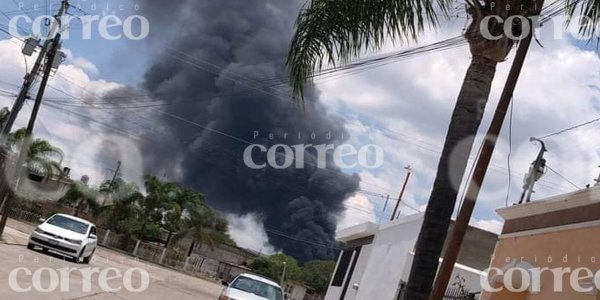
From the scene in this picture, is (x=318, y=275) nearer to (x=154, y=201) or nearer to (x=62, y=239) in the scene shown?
(x=154, y=201)

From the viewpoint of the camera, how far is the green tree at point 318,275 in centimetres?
7225

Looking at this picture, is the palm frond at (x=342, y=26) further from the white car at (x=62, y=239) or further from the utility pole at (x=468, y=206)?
the white car at (x=62, y=239)

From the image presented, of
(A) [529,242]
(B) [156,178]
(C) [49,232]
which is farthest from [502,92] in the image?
(B) [156,178]

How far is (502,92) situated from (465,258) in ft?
46.0

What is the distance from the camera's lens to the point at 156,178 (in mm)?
62719

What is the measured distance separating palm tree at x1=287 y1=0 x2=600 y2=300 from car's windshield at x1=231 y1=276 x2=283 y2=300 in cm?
684

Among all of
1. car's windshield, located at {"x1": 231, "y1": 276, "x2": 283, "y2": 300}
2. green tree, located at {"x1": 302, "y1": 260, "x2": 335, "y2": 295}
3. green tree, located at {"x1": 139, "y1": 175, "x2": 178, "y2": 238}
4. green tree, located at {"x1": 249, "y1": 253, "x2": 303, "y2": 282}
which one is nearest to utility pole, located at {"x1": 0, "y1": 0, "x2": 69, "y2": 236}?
car's windshield, located at {"x1": 231, "y1": 276, "x2": 283, "y2": 300}

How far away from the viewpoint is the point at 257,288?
15477 mm

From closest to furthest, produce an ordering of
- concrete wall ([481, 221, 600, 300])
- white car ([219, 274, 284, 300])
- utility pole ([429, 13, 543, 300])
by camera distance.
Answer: utility pole ([429, 13, 543, 300])
concrete wall ([481, 221, 600, 300])
white car ([219, 274, 284, 300])

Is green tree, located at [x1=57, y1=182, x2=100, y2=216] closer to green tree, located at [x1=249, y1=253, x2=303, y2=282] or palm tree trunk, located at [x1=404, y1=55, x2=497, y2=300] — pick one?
green tree, located at [x1=249, y1=253, x2=303, y2=282]

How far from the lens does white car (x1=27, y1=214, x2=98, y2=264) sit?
22.0m

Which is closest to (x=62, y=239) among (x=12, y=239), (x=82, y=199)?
(x=12, y=239)

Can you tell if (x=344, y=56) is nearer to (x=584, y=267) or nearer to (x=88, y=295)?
(x=584, y=267)

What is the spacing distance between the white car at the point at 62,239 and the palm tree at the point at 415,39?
14931 mm
